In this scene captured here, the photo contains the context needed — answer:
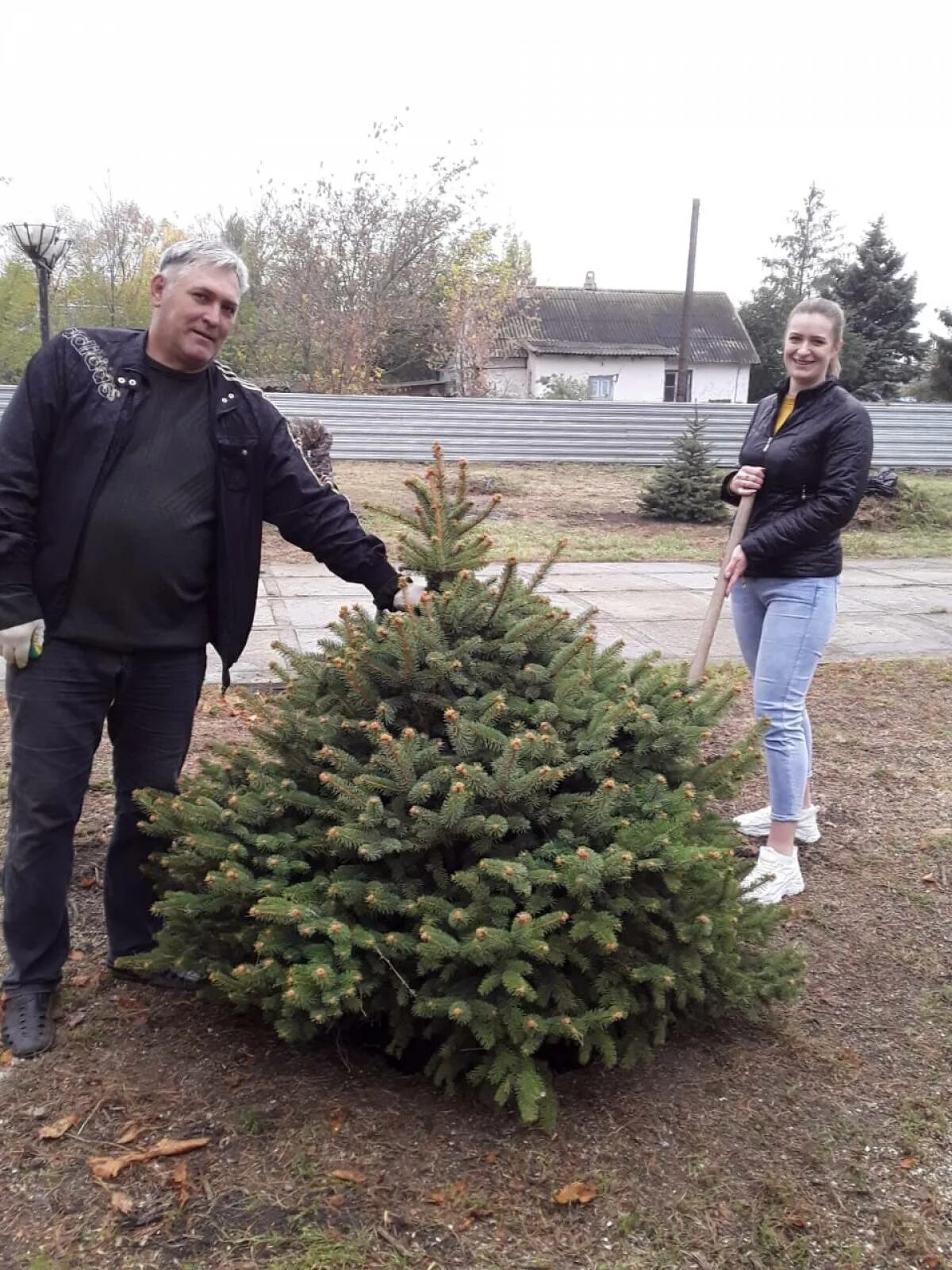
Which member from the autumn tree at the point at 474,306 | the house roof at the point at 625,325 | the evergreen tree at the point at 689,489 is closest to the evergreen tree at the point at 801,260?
the house roof at the point at 625,325

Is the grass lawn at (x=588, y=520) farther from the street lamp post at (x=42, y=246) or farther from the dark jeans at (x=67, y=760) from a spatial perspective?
the dark jeans at (x=67, y=760)

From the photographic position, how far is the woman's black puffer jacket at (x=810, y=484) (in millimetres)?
3799

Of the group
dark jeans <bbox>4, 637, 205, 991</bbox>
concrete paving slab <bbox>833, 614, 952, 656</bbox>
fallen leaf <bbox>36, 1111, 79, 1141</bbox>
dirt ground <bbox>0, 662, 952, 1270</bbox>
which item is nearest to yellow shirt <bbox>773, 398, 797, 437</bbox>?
dirt ground <bbox>0, 662, 952, 1270</bbox>

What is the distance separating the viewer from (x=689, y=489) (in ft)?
45.0

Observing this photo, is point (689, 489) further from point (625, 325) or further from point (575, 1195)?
point (625, 325)

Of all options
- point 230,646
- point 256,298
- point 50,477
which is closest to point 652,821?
point 230,646

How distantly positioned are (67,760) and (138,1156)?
1.01m

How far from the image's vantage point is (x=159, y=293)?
2.92 meters

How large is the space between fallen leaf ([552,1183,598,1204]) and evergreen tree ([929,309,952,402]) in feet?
128

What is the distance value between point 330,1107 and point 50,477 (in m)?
1.68

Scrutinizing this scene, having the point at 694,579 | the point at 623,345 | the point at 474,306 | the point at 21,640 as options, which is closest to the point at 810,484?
the point at 21,640

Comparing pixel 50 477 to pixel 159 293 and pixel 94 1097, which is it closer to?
pixel 159 293

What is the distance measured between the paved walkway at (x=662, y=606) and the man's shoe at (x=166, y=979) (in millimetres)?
3116

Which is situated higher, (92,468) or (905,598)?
(92,468)
